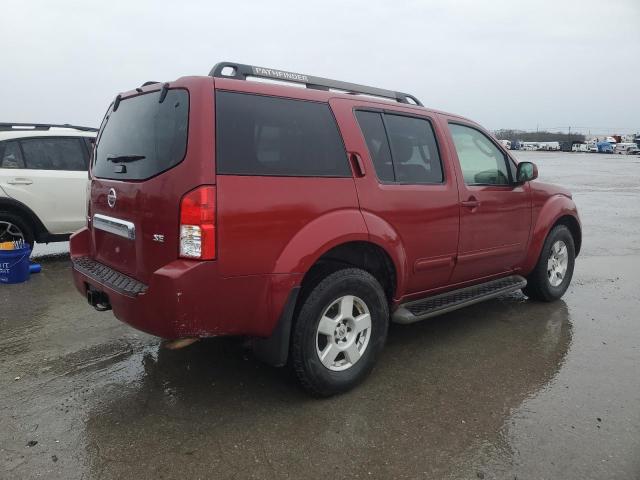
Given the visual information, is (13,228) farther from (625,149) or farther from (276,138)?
(625,149)

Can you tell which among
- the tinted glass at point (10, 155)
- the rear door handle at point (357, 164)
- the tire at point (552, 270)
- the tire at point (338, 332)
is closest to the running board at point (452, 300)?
the tire at point (338, 332)

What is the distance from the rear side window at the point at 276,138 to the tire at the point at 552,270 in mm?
2828

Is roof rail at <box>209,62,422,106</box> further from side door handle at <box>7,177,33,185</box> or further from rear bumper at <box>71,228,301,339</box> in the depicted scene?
side door handle at <box>7,177,33,185</box>

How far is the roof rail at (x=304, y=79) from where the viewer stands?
10.6 ft

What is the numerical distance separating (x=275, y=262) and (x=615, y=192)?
17.1m

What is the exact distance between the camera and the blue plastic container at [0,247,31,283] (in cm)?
561

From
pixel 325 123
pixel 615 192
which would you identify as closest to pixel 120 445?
pixel 325 123

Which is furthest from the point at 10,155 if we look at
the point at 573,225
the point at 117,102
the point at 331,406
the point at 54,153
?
the point at 573,225

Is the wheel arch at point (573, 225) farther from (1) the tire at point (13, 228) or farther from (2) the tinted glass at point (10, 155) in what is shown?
(2) the tinted glass at point (10, 155)

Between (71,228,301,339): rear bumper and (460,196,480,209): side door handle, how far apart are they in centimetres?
176

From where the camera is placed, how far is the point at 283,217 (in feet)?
9.53

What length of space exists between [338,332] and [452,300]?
124 centimetres

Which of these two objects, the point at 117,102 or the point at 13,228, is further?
the point at 13,228

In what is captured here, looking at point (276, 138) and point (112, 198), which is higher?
point (276, 138)
